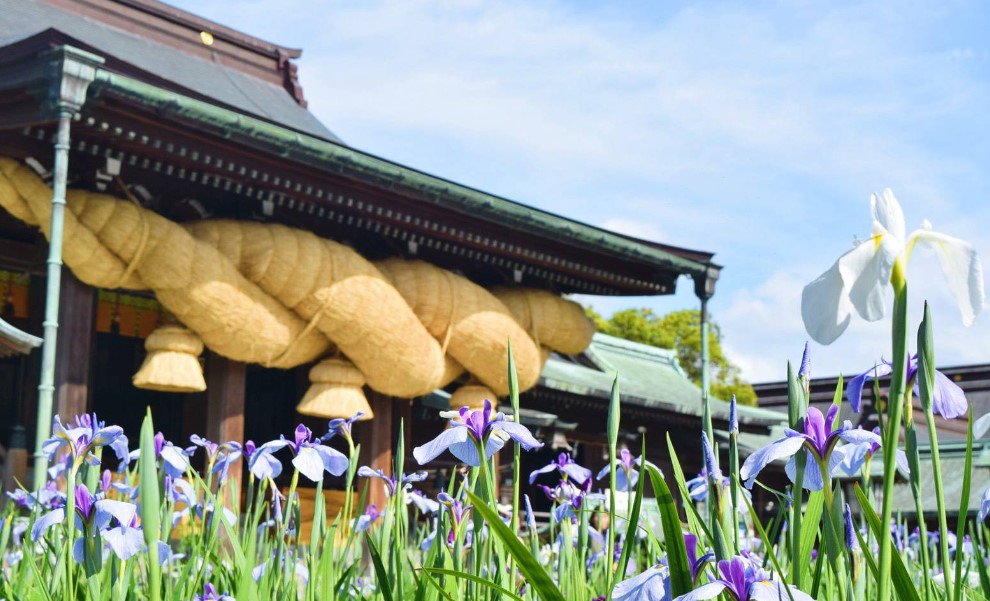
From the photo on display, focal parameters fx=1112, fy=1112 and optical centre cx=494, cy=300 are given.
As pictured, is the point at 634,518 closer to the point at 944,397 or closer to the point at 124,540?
the point at 944,397

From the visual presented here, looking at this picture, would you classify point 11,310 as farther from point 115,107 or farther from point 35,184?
point 115,107

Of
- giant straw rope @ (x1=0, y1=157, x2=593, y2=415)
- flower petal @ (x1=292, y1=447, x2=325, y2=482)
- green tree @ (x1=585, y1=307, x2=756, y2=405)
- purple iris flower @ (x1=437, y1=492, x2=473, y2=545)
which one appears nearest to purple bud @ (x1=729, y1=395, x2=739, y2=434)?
purple iris flower @ (x1=437, y1=492, x2=473, y2=545)

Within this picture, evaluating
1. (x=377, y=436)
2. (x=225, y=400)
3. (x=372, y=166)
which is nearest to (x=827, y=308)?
(x=372, y=166)

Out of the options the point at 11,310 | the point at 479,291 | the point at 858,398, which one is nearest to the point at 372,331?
the point at 479,291

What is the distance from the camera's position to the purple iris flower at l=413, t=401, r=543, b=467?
1.24 m

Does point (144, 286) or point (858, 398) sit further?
point (144, 286)

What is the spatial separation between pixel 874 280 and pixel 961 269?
0.20 feet

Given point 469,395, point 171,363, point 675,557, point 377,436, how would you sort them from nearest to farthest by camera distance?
point 675,557 < point 171,363 < point 377,436 < point 469,395

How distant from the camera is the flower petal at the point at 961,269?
736 mm

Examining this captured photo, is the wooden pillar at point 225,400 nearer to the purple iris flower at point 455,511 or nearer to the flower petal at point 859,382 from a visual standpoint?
the purple iris flower at point 455,511

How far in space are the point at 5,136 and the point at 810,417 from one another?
7.05 metres

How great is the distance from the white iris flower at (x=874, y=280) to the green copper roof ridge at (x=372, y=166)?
6415 mm

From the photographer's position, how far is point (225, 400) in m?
8.33

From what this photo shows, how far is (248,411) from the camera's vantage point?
10.9 metres
